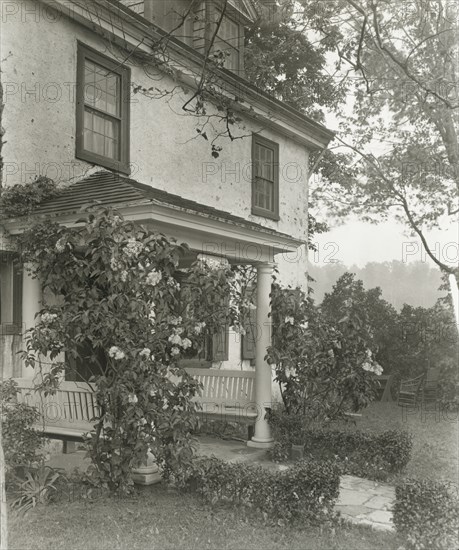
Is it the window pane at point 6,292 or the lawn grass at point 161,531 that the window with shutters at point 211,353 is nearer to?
the window pane at point 6,292

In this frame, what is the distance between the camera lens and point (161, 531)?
5.14 m

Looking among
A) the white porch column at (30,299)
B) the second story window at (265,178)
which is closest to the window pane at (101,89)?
the white porch column at (30,299)

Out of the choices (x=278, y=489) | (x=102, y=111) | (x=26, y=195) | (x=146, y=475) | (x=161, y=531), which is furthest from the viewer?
(x=102, y=111)

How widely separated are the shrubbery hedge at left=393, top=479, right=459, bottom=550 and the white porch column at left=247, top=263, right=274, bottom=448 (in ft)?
12.9

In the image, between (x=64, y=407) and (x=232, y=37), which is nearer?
(x=64, y=407)

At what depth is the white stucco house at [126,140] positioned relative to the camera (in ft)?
24.7

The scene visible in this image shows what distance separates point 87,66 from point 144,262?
451 cm

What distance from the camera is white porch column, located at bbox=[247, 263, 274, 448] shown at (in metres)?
8.71

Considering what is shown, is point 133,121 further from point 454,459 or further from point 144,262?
point 454,459

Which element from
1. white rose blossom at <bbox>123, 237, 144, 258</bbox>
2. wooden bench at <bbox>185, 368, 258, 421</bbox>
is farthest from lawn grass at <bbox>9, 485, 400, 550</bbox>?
wooden bench at <bbox>185, 368, 258, 421</bbox>

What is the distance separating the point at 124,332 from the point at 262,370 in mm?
3587

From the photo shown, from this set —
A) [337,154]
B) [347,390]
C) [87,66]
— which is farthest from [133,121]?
[337,154]

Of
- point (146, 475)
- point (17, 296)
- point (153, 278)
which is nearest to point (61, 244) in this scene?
point (153, 278)

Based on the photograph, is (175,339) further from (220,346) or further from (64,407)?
(220,346)
